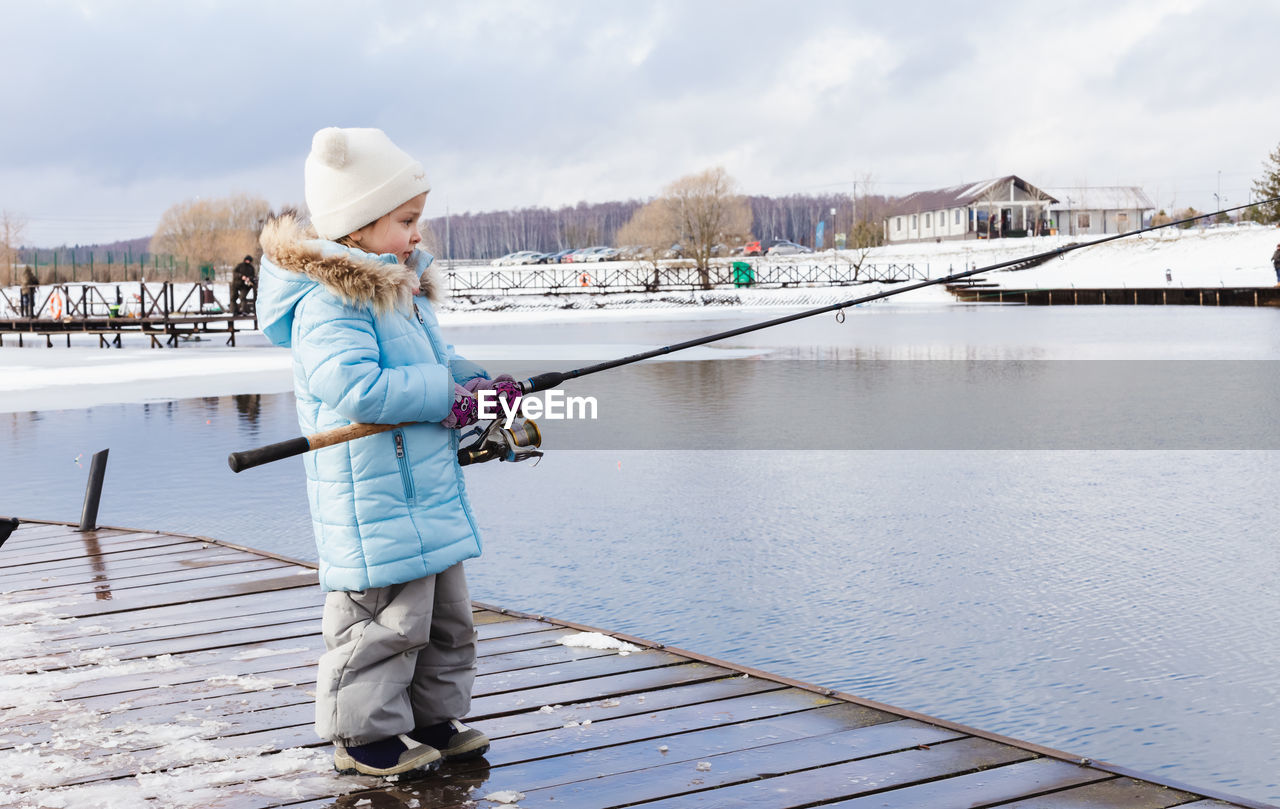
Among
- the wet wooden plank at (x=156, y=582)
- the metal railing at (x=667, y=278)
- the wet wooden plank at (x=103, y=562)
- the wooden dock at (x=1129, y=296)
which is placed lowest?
the wet wooden plank at (x=156, y=582)

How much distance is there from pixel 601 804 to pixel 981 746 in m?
0.96

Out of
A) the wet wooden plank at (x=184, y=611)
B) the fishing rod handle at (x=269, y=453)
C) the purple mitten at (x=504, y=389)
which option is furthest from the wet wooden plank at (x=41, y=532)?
the purple mitten at (x=504, y=389)

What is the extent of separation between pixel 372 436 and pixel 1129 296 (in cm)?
3533

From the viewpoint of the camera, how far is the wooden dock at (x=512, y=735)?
268cm

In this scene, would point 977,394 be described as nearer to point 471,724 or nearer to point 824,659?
point 824,659

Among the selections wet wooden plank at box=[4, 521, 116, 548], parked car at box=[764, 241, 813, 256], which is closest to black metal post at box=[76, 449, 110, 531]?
wet wooden plank at box=[4, 521, 116, 548]

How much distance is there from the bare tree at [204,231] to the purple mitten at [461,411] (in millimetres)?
79838

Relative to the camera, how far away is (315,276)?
2.63 metres

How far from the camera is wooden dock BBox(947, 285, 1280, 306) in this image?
30719 millimetres

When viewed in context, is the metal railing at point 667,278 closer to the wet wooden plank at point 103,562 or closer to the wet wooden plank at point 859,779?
the wet wooden plank at point 103,562

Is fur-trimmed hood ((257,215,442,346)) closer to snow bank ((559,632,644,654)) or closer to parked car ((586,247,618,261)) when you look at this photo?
snow bank ((559,632,644,654))

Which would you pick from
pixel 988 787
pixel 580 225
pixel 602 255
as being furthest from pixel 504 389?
pixel 580 225

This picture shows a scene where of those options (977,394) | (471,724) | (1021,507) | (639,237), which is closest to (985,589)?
(1021,507)

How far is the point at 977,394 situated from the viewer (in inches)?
484
